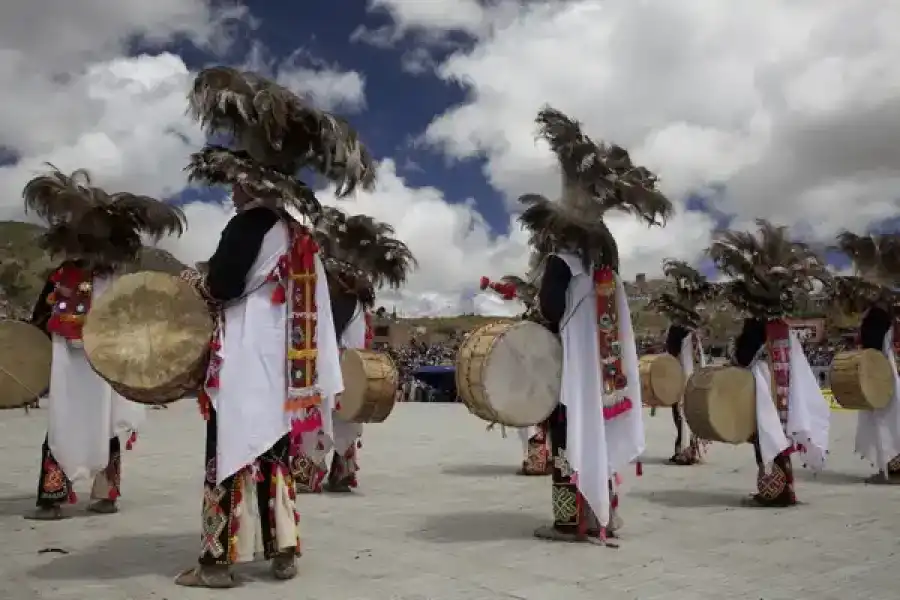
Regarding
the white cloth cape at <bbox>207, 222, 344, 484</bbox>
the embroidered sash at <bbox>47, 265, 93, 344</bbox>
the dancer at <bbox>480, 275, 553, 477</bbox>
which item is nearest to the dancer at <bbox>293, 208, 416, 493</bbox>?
the dancer at <bbox>480, 275, 553, 477</bbox>

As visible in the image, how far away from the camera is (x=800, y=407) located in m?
7.98

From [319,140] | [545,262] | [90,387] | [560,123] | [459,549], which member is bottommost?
[459,549]

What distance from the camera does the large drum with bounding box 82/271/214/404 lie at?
4.69 meters

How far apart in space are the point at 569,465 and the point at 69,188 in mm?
4416

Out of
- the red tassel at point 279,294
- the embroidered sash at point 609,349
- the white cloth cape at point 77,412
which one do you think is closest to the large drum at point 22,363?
the white cloth cape at point 77,412

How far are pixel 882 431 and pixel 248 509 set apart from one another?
7454 millimetres

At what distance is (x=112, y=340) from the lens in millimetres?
4766

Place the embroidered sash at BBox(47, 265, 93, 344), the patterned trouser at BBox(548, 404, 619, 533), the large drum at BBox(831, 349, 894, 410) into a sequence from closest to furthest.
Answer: the patterned trouser at BBox(548, 404, 619, 533)
the embroidered sash at BBox(47, 265, 93, 344)
the large drum at BBox(831, 349, 894, 410)

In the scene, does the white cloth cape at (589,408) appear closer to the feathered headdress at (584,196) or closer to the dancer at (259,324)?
the feathered headdress at (584,196)

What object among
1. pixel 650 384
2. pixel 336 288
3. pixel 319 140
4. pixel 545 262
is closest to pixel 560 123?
pixel 545 262

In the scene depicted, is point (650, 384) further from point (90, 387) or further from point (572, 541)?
point (90, 387)

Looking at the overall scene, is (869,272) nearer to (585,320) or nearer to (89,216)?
(585,320)

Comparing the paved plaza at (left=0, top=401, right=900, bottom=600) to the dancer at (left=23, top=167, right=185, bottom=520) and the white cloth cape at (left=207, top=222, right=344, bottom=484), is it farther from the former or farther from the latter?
the white cloth cape at (left=207, top=222, right=344, bottom=484)

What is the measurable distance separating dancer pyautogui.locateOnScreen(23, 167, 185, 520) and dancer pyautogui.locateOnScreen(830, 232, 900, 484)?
7080mm
